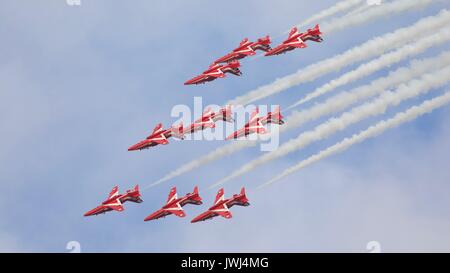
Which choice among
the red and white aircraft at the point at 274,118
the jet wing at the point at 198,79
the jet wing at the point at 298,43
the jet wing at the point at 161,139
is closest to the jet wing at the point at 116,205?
the jet wing at the point at 161,139

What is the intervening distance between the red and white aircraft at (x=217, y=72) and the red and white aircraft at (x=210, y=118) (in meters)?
5.26

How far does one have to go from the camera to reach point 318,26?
167 meters

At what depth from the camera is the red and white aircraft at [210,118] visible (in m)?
163

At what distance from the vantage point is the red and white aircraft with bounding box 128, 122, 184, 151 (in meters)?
164

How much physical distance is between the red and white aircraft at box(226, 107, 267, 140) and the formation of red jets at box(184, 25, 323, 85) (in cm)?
814

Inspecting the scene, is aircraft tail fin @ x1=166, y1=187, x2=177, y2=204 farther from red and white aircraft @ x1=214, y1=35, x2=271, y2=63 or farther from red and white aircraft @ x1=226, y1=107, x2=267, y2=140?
red and white aircraft @ x1=214, y1=35, x2=271, y2=63

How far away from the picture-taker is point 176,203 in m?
162

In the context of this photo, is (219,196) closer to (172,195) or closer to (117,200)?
(172,195)
